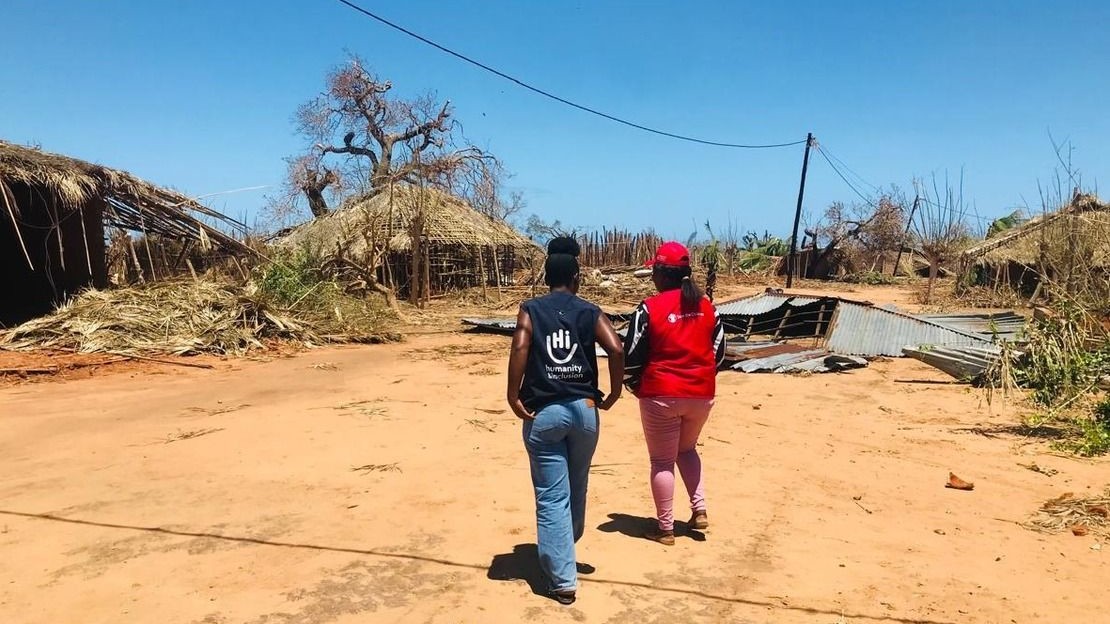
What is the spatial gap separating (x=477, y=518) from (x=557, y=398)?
1.49m

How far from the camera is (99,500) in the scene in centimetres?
468

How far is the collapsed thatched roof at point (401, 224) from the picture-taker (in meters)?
20.3

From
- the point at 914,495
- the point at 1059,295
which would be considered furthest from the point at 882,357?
the point at 914,495

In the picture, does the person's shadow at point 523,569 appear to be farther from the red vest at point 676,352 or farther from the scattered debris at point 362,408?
the scattered debris at point 362,408

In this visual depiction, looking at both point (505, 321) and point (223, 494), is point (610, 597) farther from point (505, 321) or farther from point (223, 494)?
point (505, 321)

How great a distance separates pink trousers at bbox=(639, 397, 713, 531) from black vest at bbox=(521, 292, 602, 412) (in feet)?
1.93

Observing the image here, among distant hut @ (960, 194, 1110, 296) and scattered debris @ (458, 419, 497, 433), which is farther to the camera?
distant hut @ (960, 194, 1110, 296)

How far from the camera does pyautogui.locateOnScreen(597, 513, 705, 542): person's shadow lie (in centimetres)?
410

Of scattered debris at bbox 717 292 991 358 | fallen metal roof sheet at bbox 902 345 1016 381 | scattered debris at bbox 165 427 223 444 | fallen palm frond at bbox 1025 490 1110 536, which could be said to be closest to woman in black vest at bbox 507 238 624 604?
fallen palm frond at bbox 1025 490 1110 536

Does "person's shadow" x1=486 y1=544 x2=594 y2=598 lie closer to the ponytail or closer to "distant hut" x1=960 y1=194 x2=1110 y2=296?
the ponytail

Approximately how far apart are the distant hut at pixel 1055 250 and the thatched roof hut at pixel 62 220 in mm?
12441

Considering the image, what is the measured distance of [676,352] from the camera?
3.71 meters

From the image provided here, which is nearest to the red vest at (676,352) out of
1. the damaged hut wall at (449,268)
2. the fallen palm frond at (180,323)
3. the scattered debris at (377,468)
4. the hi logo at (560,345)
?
the hi logo at (560,345)

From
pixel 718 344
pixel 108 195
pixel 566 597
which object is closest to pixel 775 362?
pixel 718 344
